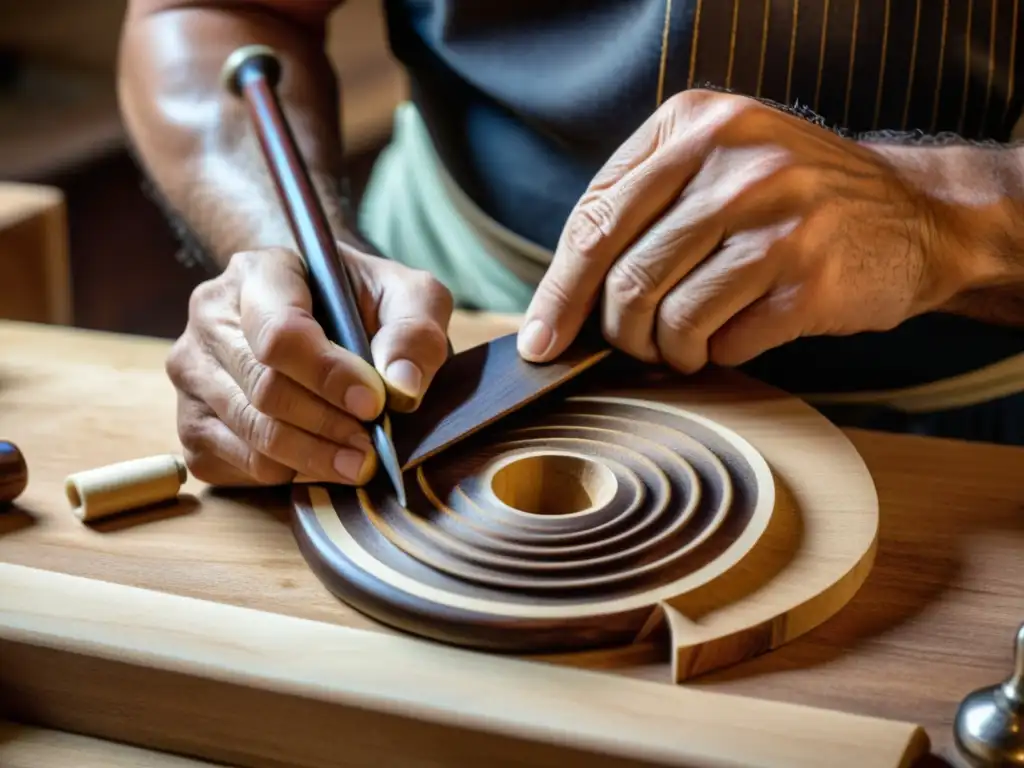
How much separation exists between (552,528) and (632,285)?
0.78 ft

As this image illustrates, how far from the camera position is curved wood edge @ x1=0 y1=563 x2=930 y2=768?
648 millimetres

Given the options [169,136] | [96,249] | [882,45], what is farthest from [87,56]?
[882,45]

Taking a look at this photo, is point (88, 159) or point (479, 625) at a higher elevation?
point (479, 625)

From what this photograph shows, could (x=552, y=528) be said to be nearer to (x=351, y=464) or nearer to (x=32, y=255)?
(x=351, y=464)

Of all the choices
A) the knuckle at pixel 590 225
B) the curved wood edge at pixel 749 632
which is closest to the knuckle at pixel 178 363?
the knuckle at pixel 590 225

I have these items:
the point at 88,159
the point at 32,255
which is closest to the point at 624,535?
the point at 32,255

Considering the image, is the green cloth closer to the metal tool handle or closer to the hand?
the metal tool handle

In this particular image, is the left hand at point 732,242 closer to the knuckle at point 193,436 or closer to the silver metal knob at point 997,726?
the knuckle at point 193,436

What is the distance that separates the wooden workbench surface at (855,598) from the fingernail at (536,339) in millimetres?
231

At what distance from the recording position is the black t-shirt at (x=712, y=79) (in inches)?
44.6

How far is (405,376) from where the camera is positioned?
90 centimetres

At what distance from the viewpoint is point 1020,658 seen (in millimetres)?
645

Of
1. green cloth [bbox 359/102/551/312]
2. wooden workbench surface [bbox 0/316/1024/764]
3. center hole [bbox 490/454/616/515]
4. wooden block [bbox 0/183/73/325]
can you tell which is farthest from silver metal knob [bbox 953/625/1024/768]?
wooden block [bbox 0/183/73/325]

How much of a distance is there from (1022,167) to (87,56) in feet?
7.90
